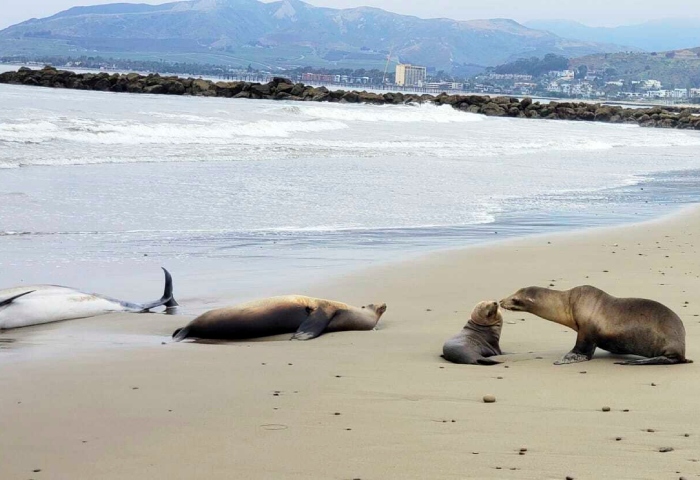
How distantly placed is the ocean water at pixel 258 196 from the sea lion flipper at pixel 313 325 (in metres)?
1.05

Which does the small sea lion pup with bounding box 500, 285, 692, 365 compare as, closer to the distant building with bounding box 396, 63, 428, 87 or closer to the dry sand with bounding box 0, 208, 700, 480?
the dry sand with bounding box 0, 208, 700, 480

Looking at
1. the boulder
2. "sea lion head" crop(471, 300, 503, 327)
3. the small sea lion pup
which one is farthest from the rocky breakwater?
the small sea lion pup

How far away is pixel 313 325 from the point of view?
689 centimetres

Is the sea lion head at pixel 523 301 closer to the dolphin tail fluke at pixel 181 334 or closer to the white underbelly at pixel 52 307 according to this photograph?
the dolphin tail fluke at pixel 181 334

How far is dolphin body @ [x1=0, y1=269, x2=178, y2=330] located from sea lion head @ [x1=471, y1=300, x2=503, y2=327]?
2.22 meters

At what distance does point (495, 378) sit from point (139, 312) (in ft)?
9.73

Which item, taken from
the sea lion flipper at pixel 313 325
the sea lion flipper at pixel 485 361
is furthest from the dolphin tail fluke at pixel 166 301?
the sea lion flipper at pixel 485 361

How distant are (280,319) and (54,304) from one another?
61.4 inches

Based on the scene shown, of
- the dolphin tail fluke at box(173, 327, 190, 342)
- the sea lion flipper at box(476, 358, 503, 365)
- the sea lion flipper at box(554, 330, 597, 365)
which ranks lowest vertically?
the dolphin tail fluke at box(173, 327, 190, 342)

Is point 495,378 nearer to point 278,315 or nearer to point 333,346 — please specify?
point 333,346

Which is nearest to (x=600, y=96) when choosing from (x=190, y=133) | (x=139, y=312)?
(x=190, y=133)

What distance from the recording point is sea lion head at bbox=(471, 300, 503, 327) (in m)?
6.27

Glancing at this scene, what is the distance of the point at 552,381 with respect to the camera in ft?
17.3

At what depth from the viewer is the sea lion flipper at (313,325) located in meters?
6.79
